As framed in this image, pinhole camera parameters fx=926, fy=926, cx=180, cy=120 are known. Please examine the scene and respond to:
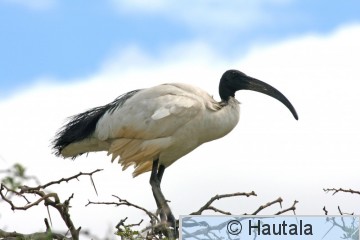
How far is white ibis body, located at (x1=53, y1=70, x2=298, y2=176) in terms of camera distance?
9945 mm

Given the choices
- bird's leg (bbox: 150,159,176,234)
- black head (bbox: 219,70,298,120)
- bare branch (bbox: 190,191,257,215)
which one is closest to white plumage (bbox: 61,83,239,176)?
bird's leg (bbox: 150,159,176,234)

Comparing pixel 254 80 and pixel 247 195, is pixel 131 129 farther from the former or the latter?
pixel 247 195

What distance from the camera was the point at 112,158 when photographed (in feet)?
33.4

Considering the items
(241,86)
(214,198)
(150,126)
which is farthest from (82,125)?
(214,198)

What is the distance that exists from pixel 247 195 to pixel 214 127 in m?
2.82

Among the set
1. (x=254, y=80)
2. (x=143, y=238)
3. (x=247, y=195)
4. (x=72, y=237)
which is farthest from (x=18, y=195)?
(x=254, y=80)

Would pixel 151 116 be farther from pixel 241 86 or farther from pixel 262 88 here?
pixel 262 88

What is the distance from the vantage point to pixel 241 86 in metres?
11.0

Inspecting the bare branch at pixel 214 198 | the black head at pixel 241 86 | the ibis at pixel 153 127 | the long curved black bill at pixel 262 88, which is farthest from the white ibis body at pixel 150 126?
the bare branch at pixel 214 198

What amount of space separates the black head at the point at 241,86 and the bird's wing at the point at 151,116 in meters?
0.93

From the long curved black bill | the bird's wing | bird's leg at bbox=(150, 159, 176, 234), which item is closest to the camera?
the bird's wing

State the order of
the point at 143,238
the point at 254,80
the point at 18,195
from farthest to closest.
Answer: the point at 254,80, the point at 143,238, the point at 18,195

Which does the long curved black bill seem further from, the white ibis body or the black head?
the white ibis body

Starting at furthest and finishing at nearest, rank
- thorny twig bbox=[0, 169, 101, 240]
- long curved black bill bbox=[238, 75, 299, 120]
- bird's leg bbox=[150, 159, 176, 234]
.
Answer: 1. long curved black bill bbox=[238, 75, 299, 120]
2. bird's leg bbox=[150, 159, 176, 234]
3. thorny twig bbox=[0, 169, 101, 240]
